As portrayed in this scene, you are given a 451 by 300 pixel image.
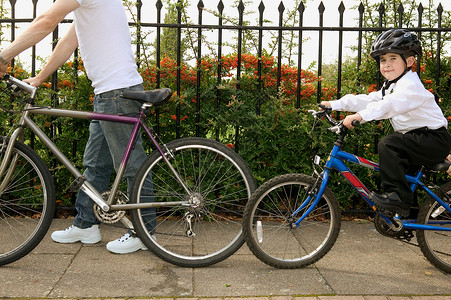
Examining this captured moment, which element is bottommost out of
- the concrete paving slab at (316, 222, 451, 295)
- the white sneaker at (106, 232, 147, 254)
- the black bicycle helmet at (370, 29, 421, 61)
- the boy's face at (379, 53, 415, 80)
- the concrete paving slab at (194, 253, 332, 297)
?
the concrete paving slab at (316, 222, 451, 295)

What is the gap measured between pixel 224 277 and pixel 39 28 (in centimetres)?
214

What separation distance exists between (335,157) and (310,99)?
5.04 feet

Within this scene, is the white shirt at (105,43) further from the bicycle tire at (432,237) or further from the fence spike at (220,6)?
the bicycle tire at (432,237)

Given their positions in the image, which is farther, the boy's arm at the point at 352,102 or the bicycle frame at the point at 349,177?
the boy's arm at the point at 352,102

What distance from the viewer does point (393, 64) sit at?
355 cm

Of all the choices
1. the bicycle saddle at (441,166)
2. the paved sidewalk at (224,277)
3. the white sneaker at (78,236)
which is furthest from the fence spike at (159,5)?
the bicycle saddle at (441,166)

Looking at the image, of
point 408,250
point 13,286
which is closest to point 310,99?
point 408,250

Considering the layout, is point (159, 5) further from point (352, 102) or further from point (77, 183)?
point (352, 102)

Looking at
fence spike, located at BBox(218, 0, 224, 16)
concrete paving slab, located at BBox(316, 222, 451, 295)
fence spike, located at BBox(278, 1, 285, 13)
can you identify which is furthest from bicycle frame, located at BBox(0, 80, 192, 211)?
fence spike, located at BBox(278, 1, 285, 13)

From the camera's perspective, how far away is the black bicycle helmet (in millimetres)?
3482

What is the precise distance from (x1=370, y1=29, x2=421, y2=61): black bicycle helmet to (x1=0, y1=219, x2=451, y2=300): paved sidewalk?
157cm

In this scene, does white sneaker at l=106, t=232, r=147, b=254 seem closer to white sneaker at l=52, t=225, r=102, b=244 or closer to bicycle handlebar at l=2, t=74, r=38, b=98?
white sneaker at l=52, t=225, r=102, b=244

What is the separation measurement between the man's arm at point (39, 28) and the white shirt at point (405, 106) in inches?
78.7

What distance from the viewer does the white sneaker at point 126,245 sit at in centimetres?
390
